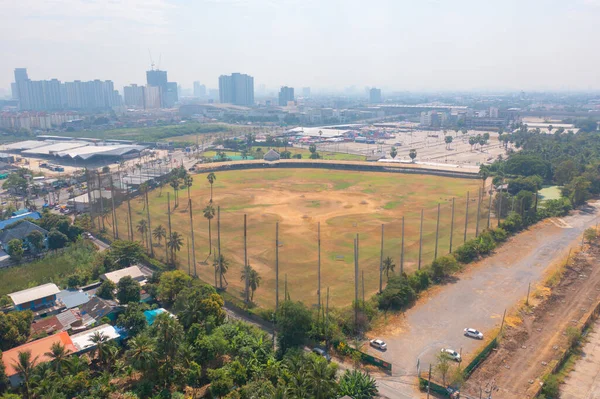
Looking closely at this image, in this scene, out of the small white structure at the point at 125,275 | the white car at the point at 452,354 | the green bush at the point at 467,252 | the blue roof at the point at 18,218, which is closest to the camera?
the white car at the point at 452,354

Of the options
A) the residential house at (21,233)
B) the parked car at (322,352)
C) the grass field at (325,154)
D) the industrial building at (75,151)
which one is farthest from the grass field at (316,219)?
the industrial building at (75,151)

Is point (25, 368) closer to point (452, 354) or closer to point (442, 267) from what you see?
point (452, 354)

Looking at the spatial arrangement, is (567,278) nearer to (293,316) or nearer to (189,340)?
(293,316)

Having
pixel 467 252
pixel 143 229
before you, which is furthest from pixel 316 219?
pixel 143 229

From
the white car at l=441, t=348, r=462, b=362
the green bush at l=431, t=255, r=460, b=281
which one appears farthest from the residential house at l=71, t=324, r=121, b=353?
the green bush at l=431, t=255, r=460, b=281

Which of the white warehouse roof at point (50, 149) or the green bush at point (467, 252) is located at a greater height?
the white warehouse roof at point (50, 149)

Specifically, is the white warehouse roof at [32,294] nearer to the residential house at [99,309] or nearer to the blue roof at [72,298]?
the blue roof at [72,298]

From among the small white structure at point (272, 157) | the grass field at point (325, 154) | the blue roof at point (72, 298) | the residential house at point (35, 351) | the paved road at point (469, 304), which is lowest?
the paved road at point (469, 304)
